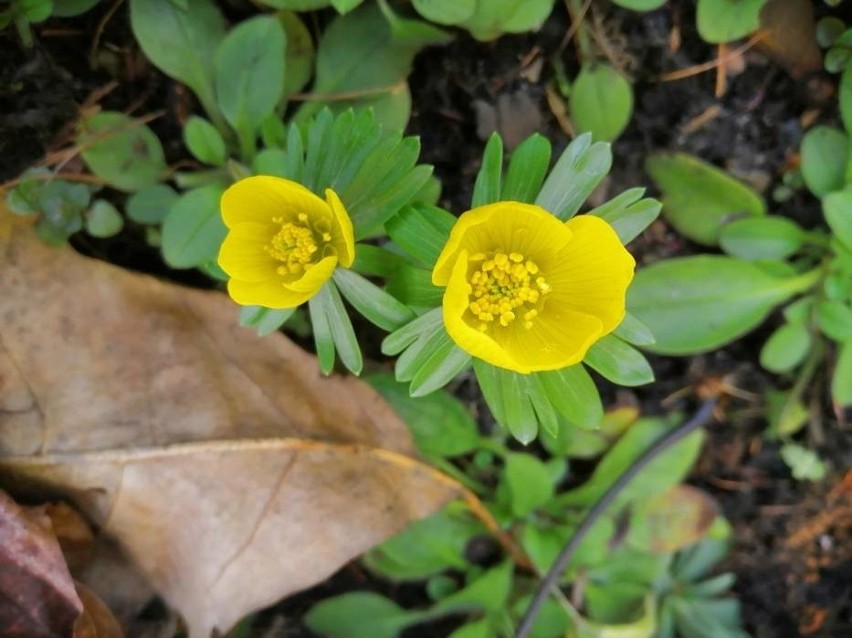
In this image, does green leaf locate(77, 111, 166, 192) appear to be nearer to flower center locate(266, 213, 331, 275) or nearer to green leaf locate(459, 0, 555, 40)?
flower center locate(266, 213, 331, 275)

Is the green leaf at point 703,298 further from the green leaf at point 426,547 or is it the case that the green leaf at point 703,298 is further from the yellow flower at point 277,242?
the yellow flower at point 277,242

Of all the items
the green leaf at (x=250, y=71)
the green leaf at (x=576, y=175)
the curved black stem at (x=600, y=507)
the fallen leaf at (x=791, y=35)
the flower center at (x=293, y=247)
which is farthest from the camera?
the curved black stem at (x=600, y=507)

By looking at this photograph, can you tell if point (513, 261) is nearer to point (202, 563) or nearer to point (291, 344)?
point (291, 344)

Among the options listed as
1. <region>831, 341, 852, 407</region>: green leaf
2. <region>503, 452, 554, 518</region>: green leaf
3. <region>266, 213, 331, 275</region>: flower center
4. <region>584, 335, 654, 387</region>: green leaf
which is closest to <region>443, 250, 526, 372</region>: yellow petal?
<region>584, 335, 654, 387</region>: green leaf

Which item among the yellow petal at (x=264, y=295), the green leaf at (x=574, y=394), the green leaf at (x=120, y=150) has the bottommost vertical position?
the green leaf at (x=574, y=394)

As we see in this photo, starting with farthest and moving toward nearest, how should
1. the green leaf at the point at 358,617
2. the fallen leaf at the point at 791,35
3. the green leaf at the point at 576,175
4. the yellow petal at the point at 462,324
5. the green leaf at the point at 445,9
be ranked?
1. the green leaf at the point at 358,617
2. the fallen leaf at the point at 791,35
3. the green leaf at the point at 445,9
4. the green leaf at the point at 576,175
5. the yellow petal at the point at 462,324

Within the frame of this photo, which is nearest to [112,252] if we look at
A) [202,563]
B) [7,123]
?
[7,123]

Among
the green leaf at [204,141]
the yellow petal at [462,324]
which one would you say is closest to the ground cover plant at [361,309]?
the green leaf at [204,141]

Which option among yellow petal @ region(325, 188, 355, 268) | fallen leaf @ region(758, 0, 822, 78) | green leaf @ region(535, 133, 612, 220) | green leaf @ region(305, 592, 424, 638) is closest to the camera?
yellow petal @ region(325, 188, 355, 268)
